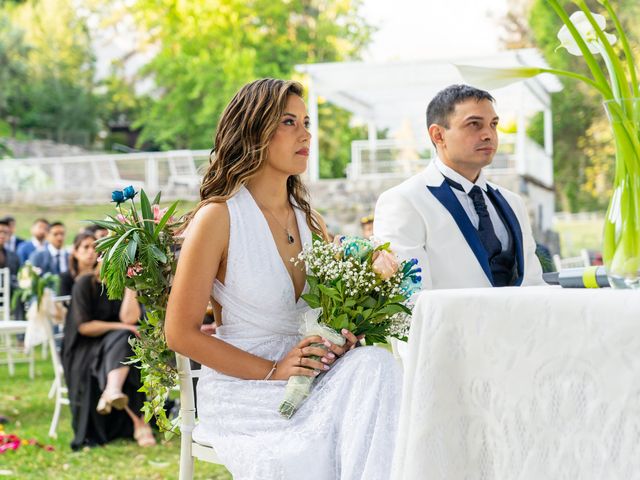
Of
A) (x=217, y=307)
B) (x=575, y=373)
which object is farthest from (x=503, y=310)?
(x=217, y=307)

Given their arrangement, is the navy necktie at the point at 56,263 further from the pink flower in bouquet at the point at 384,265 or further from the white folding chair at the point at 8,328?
the pink flower in bouquet at the point at 384,265

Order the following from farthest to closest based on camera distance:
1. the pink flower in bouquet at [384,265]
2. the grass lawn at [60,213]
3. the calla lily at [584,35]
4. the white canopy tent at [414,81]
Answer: the grass lawn at [60,213] < the white canopy tent at [414,81] < the pink flower in bouquet at [384,265] < the calla lily at [584,35]

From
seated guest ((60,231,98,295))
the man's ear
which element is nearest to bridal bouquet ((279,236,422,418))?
the man's ear

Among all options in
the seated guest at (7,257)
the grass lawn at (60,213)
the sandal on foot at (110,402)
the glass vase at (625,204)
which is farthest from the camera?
the grass lawn at (60,213)

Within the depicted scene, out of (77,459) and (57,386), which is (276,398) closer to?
(77,459)

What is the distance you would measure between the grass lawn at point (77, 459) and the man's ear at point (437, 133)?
2.40 m

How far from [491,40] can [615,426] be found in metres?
36.4

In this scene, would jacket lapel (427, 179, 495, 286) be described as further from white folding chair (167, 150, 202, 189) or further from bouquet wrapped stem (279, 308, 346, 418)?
white folding chair (167, 150, 202, 189)

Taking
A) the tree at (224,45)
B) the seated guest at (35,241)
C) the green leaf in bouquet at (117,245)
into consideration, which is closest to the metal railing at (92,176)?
the seated guest at (35,241)

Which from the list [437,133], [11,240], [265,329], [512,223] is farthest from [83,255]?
[11,240]

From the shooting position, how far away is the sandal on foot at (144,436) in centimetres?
632

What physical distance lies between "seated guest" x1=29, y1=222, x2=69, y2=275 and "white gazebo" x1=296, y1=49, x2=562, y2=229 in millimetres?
6559

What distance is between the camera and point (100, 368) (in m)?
6.50

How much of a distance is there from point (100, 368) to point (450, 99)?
370 cm
